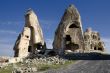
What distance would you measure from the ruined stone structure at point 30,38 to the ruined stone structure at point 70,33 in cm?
396

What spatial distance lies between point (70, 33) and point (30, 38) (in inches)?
354

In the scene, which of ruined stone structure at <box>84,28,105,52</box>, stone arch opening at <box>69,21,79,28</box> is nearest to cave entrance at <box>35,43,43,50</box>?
stone arch opening at <box>69,21,79,28</box>

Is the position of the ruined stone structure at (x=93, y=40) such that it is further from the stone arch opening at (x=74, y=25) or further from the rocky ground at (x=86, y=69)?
the rocky ground at (x=86, y=69)

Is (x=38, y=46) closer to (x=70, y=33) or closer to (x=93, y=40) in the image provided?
(x=70, y=33)

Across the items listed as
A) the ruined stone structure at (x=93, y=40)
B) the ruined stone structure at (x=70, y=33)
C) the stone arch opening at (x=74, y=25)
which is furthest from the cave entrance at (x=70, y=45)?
the ruined stone structure at (x=93, y=40)

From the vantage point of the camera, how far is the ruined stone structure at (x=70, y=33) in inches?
2692

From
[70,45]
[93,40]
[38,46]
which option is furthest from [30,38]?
[93,40]

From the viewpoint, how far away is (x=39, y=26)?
2923 inches

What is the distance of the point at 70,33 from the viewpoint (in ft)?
227

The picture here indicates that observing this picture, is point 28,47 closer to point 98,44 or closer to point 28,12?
point 28,12

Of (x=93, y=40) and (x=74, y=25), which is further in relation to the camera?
(x=93, y=40)

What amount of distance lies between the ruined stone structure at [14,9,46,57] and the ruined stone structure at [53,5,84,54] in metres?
3.96

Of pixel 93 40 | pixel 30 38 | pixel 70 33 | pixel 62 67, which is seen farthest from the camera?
pixel 93 40

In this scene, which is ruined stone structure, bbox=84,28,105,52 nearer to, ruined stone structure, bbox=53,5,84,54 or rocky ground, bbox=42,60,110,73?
ruined stone structure, bbox=53,5,84,54
